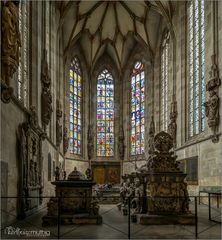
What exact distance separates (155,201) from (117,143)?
87.5 ft

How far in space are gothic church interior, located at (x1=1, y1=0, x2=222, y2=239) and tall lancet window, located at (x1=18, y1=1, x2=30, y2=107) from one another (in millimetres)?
44

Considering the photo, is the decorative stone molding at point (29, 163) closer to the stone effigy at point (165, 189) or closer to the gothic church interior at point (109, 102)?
the gothic church interior at point (109, 102)

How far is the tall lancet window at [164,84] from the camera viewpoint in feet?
103

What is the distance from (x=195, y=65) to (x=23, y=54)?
11.4m

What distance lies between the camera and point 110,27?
37750 millimetres

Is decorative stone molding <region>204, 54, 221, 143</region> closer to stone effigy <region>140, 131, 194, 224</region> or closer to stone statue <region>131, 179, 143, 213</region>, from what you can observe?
stone effigy <region>140, 131, 194, 224</region>

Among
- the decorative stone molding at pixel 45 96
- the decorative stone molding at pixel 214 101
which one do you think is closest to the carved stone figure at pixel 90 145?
the decorative stone molding at pixel 45 96

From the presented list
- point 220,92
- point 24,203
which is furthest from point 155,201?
point 220,92

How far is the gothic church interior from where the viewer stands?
12.0 meters

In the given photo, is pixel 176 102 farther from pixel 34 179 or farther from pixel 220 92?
pixel 34 179

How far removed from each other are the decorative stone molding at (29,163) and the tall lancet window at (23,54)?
869 mm

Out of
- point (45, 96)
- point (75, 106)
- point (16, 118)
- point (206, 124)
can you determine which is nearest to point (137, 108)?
point (75, 106)

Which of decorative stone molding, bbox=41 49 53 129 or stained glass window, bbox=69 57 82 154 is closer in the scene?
decorative stone molding, bbox=41 49 53 129

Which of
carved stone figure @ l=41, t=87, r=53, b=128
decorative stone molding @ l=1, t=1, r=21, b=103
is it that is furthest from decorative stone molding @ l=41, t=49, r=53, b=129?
decorative stone molding @ l=1, t=1, r=21, b=103
